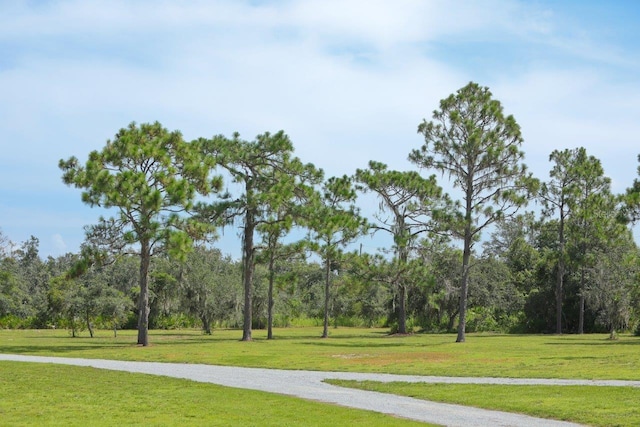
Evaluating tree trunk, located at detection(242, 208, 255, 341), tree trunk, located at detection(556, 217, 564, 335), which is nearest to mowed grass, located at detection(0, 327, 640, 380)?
tree trunk, located at detection(242, 208, 255, 341)

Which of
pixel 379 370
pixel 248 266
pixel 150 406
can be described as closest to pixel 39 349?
pixel 248 266

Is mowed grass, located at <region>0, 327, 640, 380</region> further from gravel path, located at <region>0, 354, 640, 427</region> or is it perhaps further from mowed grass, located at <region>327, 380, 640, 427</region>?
mowed grass, located at <region>327, 380, 640, 427</region>

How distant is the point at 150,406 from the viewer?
587 inches

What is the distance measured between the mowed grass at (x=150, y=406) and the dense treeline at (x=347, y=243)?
16809 mm

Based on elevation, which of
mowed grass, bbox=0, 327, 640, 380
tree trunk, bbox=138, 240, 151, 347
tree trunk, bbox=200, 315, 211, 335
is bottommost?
tree trunk, bbox=200, 315, 211, 335

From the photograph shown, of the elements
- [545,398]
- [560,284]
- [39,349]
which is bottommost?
[39,349]

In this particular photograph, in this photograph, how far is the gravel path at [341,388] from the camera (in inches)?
541

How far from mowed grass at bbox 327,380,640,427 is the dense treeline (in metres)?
18.7

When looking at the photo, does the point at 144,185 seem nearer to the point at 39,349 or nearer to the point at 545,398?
the point at 39,349

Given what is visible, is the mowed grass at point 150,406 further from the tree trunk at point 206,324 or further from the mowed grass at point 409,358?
the tree trunk at point 206,324

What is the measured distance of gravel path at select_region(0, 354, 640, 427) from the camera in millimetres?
13742

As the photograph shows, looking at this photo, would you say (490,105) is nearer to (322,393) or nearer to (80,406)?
(322,393)

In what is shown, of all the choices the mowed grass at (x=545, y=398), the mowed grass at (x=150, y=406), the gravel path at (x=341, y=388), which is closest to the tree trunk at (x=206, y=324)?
the gravel path at (x=341, y=388)

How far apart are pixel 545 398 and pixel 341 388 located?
4.95 meters
